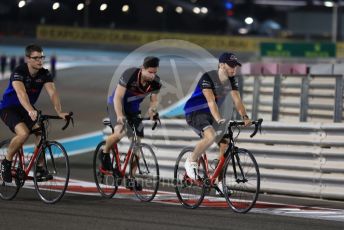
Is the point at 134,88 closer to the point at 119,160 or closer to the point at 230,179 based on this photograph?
the point at 119,160

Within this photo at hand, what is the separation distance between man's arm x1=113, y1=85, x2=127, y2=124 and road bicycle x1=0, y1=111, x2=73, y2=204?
1.69 ft

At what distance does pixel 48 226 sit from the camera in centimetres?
815

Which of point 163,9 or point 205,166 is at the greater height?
point 163,9

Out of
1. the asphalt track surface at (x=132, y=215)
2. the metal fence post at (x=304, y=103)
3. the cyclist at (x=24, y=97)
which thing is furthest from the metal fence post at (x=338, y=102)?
the cyclist at (x=24, y=97)

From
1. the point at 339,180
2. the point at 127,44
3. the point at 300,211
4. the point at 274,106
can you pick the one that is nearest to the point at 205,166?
the point at 300,211

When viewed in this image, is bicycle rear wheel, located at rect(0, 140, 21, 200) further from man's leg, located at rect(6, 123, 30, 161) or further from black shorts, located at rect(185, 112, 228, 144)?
black shorts, located at rect(185, 112, 228, 144)

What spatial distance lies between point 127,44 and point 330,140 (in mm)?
51614

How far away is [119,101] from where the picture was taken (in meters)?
9.93

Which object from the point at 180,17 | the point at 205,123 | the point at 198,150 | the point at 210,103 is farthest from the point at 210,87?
the point at 180,17

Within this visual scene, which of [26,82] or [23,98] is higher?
[26,82]

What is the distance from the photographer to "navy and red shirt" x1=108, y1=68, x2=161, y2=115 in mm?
10000

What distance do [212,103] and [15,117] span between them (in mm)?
2268

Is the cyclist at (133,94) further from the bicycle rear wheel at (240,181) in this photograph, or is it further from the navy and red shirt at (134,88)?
the bicycle rear wheel at (240,181)

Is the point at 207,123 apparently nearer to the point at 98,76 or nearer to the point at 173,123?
the point at 173,123
